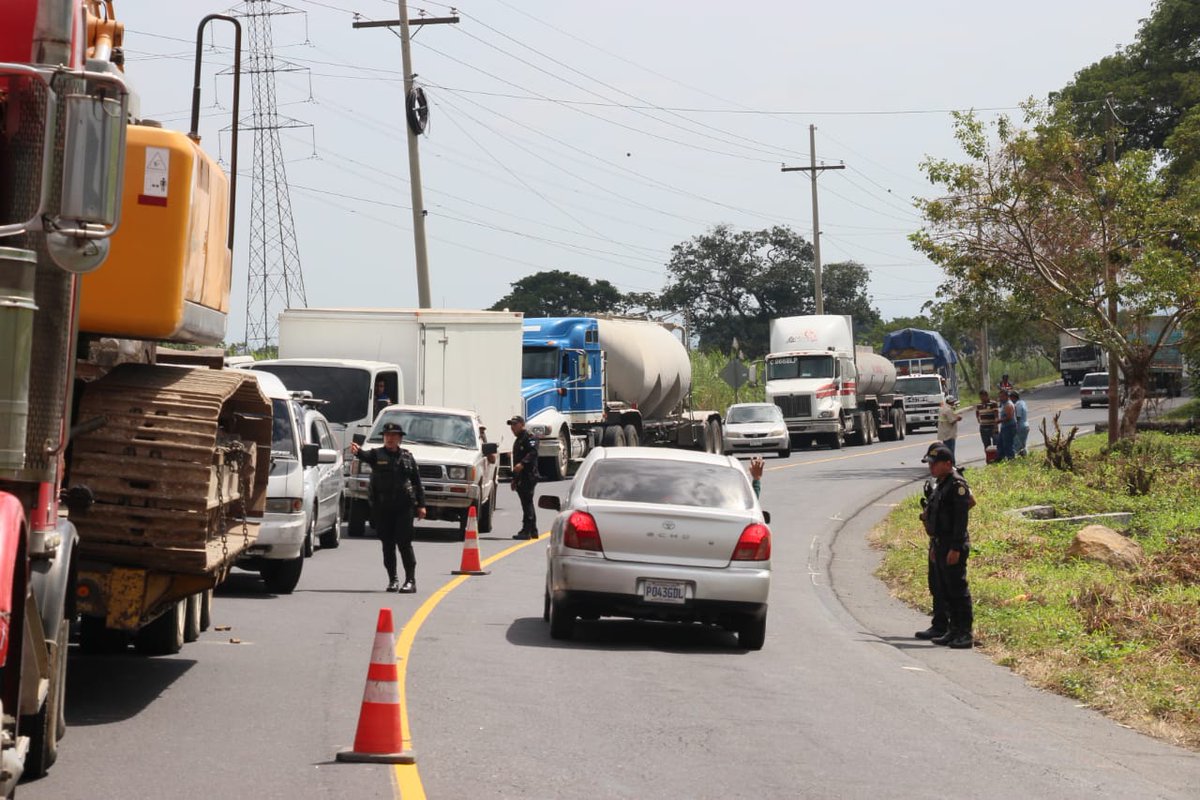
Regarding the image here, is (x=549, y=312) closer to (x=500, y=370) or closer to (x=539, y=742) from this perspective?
(x=500, y=370)

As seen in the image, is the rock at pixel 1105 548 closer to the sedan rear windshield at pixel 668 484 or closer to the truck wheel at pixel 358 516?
the sedan rear windshield at pixel 668 484

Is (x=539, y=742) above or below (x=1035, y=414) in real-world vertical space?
A: below

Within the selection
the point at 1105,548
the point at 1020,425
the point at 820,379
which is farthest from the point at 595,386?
the point at 1105,548

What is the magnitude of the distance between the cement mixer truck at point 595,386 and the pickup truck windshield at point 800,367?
8552mm

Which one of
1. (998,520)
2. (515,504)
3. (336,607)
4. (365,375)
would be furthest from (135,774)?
(515,504)

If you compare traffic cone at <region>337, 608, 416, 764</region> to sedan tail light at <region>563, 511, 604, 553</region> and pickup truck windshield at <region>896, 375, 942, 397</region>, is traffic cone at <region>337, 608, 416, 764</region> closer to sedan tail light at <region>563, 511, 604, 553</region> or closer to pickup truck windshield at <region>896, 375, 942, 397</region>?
sedan tail light at <region>563, 511, 604, 553</region>

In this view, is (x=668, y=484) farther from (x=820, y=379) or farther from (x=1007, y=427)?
(x=820, y=379)

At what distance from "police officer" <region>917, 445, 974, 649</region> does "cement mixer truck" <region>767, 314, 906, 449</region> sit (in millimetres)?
37411

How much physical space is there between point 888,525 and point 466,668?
16.0 m

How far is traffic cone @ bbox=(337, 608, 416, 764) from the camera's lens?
28.6ft

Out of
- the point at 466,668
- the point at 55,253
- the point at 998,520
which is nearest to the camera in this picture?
the point at 55,253

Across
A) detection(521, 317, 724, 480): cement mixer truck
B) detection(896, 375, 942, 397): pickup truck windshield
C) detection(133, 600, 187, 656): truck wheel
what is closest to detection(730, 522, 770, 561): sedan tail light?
detection(133, 600, 187, 656): truck wheel

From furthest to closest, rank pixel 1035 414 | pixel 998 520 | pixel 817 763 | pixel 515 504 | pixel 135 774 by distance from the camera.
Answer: pixel 1035 414
pixel 515 504
pixel 998 520
pixel 817 763
pixel 135 774

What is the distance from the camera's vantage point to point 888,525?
27.2 meters
